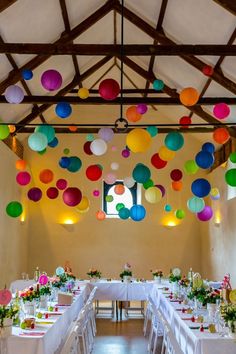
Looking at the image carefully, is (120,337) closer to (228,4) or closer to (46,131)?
(46,131)

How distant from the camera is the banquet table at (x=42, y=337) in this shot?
406 cm

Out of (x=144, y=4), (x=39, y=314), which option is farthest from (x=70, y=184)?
(x=39, y=314)

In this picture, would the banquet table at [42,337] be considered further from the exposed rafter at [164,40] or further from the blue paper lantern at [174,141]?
the exposed rafter at [164,40]

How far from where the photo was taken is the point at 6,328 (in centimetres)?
405

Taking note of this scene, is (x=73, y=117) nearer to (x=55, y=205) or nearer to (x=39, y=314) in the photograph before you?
(x=55, y=205)

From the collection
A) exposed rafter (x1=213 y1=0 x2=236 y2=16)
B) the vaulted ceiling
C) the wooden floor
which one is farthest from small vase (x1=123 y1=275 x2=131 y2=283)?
exposed rafter (x1=213 y1=0 x2=236 y2=16)

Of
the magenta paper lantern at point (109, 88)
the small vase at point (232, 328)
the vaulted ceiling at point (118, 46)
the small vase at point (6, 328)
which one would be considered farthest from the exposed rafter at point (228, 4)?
the small vase at point (6, 328)

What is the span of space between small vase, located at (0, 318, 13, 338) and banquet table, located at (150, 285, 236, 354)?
1753 mm

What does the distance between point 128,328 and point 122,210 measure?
248 centimetres

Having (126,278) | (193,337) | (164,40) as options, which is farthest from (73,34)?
(193,337)

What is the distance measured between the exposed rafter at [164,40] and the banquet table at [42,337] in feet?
16.2

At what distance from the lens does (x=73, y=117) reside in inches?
504

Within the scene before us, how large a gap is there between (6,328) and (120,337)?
161 inches

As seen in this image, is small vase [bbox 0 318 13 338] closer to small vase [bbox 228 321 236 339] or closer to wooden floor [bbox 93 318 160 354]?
small vase [bbox 228 321 236 339]
